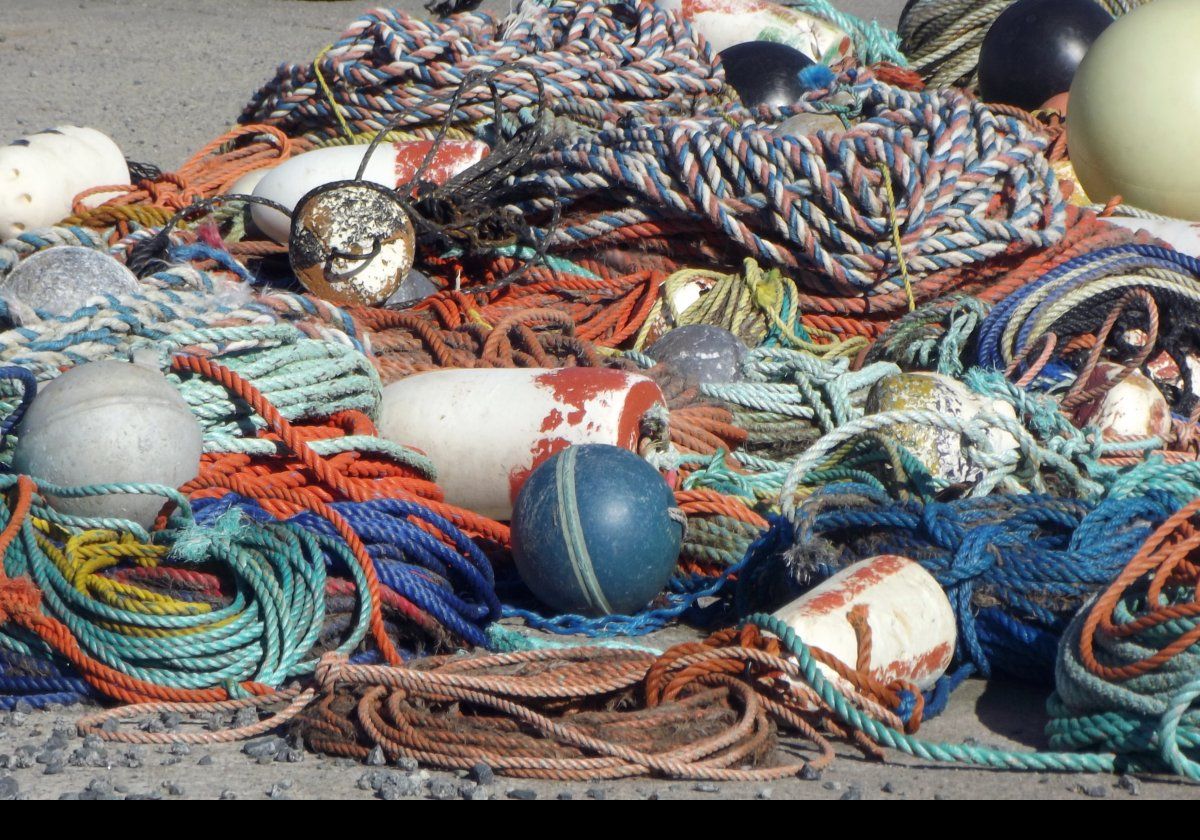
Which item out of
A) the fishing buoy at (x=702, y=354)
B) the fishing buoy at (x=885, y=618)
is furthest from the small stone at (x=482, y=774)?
the fishing buoy at (x=702, y=354)

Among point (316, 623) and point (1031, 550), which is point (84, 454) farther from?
point (1031, 550)

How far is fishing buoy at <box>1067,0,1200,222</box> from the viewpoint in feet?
18.2

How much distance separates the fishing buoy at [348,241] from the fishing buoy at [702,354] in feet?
3.38

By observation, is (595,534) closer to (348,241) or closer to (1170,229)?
(348,241)

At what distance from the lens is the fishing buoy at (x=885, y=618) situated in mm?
3021

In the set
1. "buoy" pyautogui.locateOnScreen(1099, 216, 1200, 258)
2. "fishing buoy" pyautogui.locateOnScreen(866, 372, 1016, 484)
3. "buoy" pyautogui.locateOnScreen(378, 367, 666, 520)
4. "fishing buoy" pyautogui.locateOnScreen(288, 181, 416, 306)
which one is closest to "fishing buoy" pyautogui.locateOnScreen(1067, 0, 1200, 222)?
"buoy" pyautogui.locateOnScreen(1099, 216, 1200, 258)

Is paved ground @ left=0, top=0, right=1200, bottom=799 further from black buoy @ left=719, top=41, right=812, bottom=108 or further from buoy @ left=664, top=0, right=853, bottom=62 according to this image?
black buoy @ left=719, top=41, right=812, bottom=108

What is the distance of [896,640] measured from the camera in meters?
3.07

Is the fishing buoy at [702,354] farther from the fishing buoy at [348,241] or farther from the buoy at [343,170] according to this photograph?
the buoy at [343,170]

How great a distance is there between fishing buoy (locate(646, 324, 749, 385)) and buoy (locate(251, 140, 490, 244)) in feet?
4.71

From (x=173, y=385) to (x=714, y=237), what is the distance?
2.36 m

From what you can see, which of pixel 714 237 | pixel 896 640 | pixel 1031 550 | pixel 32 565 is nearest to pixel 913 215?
pixel 714 237

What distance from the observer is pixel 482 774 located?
2.72 metres

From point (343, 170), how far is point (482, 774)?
346 cm
